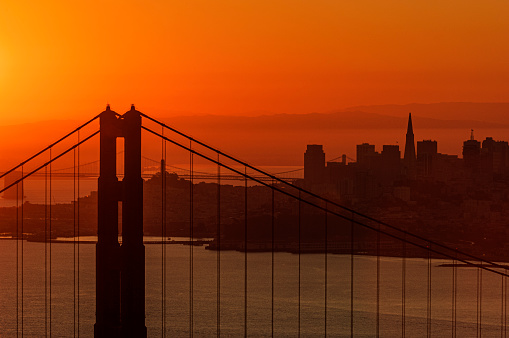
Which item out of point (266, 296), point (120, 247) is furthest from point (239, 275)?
point (120, 247)

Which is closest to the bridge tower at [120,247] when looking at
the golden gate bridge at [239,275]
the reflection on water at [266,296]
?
the golden gate bridge at [239,275]

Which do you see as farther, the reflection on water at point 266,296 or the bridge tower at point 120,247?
the reflection on water at point 266,296

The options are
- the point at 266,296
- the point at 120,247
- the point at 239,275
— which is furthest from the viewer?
the point at 239,275

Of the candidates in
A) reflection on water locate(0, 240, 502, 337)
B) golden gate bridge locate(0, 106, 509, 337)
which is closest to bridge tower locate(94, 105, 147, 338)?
golden gate bridge locate(0, 106, 509, 337)

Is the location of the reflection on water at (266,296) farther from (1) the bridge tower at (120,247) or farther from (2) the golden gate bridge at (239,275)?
(1) the bridge tower at (120,247)

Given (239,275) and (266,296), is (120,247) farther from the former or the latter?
(239,275)
